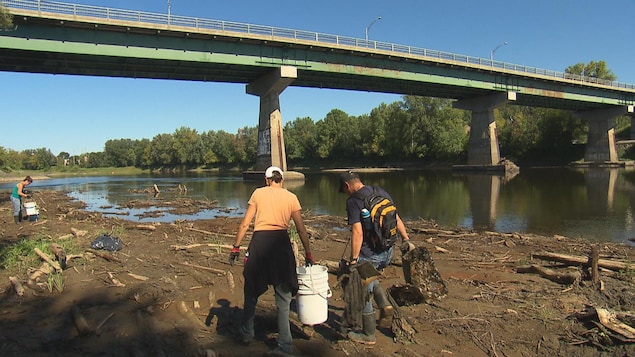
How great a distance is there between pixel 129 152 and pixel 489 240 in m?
170

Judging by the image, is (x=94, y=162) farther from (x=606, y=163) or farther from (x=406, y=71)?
(x=606, y=163)

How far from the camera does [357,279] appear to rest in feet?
16.0

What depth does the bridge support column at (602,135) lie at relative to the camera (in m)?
66.7

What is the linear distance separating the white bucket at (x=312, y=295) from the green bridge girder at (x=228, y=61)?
3448 centimetres

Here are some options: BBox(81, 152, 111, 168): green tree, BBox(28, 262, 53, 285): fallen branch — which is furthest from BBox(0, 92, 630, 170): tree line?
BBox(28, 262, 53, 285): fallen branch

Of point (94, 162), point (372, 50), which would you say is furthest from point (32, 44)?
point (94, 162)

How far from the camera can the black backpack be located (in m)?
4.97

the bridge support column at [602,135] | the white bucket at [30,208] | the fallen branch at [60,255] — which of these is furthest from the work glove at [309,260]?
the bridge support column at [602,135]

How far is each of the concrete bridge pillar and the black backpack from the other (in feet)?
192

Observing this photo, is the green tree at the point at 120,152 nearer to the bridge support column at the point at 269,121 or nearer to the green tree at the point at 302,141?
the green tree at the point at 302,141

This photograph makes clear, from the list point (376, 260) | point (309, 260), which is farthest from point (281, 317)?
point (376, 260)

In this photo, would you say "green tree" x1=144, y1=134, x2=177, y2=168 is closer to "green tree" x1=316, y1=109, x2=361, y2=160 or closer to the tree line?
the tree line

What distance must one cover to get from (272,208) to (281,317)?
1200mm

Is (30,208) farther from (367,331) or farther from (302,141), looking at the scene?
(302,141)
